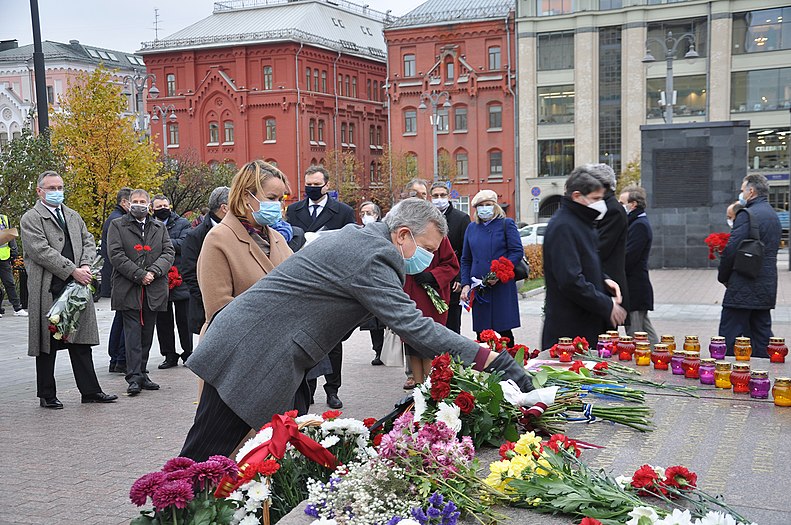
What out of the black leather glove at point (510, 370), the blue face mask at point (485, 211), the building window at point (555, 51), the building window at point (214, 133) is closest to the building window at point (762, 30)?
the building window at point (555, 51)

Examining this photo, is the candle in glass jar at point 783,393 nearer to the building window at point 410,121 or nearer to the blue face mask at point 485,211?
the blue face mask at point 485,211

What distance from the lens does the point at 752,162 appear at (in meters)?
50.2

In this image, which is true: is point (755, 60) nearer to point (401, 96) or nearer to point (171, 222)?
point (401, 96)

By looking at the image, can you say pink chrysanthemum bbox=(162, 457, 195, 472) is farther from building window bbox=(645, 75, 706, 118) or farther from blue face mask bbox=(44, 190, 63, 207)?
building window bbox=(645, 75, 706, 118)

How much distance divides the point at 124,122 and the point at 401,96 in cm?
3630

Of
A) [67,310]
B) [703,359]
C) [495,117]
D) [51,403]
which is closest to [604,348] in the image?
[703,359]

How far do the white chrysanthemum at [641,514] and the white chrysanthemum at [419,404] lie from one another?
0.94 m

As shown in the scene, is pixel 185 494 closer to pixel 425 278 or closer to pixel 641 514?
pixel 641 514

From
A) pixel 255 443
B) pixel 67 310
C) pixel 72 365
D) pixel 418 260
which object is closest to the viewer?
pixel 255 443

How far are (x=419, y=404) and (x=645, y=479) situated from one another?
0.91m

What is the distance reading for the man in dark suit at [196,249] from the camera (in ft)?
28.0

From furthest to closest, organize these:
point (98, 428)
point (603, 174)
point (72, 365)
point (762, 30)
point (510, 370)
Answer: point (762, 30), point (72, 365), point (98, 428), point (603, 174), point (510, 370)

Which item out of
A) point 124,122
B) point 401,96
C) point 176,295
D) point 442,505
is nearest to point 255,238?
point 442,505

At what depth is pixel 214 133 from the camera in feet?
201
